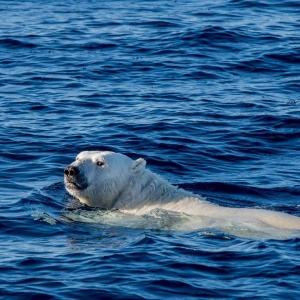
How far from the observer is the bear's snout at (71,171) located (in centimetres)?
1379

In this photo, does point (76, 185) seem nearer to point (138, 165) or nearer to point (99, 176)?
point (99, 176)

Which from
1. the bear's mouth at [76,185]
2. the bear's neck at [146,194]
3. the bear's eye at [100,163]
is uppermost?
the bear's eye at [100,163]

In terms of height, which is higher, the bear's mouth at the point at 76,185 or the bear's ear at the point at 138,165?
the bear's ear at the point at 138,165

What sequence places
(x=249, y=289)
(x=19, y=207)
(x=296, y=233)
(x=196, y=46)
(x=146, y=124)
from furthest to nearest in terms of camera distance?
(x=196, y=46) < (x=146, y=124) < (x=19, y=207) < (x=296, y=233) < (x=249, y=289)

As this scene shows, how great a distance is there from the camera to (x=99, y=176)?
46.7 feet

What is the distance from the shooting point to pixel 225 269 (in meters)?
11.1

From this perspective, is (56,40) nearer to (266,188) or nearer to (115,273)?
(266,188)

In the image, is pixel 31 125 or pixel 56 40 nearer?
pixel 31 125

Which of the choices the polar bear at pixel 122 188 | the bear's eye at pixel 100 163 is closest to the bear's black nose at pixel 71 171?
the polar bear at pixel 122 188

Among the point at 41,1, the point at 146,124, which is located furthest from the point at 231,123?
the point at 41,1

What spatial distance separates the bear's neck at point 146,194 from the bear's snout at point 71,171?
959 millimetres

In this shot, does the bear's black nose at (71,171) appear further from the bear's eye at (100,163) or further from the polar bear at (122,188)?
the bear's eye at (100,163)

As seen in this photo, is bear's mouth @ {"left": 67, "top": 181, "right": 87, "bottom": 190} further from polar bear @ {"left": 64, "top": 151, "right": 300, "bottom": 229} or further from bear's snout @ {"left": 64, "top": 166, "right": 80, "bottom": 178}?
bear's snout @ {"left": 64, "top": 166, "right": 80, "bottom": 178}

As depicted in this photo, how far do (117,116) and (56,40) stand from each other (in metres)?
7.01
